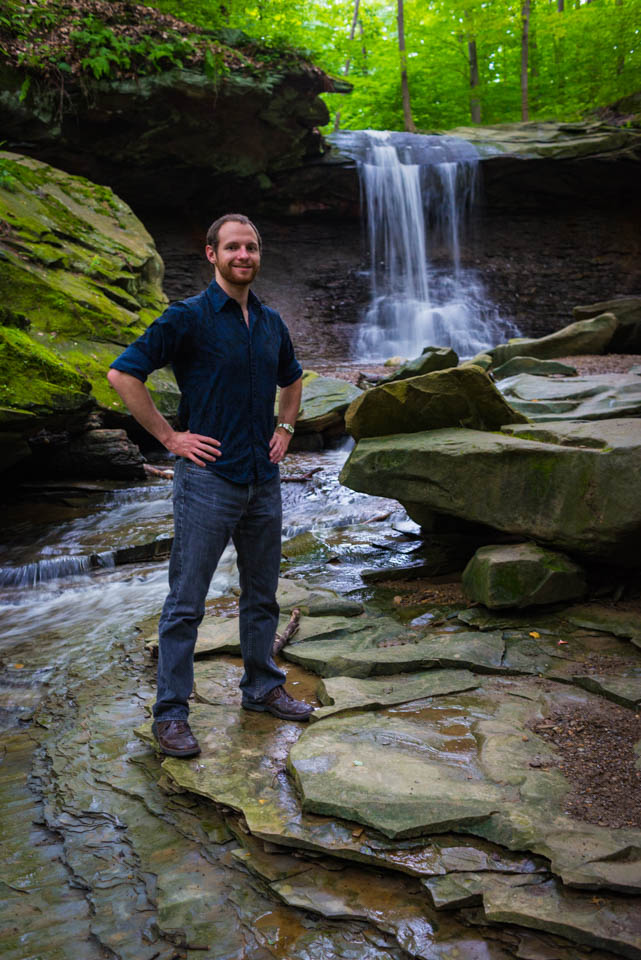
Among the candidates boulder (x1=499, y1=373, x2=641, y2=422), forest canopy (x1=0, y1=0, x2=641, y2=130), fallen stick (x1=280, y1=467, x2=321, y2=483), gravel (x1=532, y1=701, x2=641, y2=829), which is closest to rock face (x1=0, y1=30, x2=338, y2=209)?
forest canopy (x1=0, y1=0, x2=641, y2=130)

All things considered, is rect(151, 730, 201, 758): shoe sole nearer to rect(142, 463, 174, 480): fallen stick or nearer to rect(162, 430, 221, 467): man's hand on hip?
rect(162, 430, 221, 467): man's hand on hip

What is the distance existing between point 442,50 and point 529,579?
22.8 meters

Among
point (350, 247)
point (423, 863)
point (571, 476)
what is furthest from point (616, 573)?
point (350, 247)

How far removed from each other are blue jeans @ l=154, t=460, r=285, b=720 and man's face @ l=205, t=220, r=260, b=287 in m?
0.79

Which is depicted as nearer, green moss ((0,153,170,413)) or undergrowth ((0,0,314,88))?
green moss ((0,153,170,413))

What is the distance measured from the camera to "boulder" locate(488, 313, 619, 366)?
12.1 meters

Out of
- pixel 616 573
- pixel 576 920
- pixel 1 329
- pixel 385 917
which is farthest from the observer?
pixel 1 329

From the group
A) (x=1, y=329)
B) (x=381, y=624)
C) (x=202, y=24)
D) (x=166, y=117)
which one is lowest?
(x=381, y=624)

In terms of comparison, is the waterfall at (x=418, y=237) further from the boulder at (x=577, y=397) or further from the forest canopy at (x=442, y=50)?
the boulder at (x=577, y=397)

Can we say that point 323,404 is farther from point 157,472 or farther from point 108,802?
point 108,802

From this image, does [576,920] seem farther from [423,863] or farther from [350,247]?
[350,247]

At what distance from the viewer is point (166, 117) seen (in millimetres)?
14859

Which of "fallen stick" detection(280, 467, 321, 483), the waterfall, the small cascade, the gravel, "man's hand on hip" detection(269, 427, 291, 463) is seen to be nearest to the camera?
the gravel

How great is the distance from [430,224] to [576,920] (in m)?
19.7
